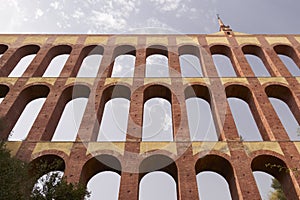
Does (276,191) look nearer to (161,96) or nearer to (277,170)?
(277,170)

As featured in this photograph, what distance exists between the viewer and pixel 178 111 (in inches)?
701

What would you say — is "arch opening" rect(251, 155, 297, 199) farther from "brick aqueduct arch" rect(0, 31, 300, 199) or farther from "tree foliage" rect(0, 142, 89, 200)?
"tree foliage" rect(0, 142, 89, 200)

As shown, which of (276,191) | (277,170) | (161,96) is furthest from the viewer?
(276,191)

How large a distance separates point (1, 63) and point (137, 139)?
1132 centimetres

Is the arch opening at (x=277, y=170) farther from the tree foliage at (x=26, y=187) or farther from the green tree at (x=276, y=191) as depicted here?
the tree foliage at (x=26, y=187)

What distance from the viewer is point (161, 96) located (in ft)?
67.1

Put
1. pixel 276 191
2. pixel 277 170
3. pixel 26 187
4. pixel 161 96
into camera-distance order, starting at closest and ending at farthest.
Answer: pixel 26 187 < pixel 277 170 < pixel 161 96 < pixel 276 191

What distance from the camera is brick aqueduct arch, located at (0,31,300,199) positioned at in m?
15.0

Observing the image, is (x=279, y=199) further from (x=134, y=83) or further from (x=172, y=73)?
(x=134, y=83)

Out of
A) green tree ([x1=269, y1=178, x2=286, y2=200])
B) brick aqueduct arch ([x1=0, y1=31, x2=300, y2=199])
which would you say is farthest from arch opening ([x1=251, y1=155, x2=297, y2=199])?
green tree ([x1=269, y1=178, x2=286, y2=200])

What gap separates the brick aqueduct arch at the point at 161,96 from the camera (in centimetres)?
1505

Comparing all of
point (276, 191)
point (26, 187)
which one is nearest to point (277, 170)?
point (276, 191)

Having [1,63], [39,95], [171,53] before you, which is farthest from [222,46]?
[1,63]

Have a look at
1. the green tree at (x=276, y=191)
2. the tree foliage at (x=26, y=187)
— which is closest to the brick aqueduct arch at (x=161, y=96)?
the tree foliage at (x=26, y=187)
